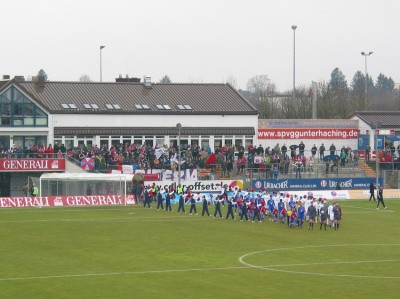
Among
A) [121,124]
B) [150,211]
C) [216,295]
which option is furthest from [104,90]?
[216,295]

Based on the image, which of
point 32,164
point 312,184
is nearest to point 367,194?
point 312,184

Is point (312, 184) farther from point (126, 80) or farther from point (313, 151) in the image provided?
point (126, 80)

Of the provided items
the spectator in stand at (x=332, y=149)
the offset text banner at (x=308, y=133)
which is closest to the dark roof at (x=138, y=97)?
the offset text banner at (x=308, y=133)

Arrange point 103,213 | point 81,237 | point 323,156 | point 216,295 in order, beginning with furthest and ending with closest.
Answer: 1. point 323,156
2. point 103,213
3. point 81,237
4. point 216,295

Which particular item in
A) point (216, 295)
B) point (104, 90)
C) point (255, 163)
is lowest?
point (216, 295)

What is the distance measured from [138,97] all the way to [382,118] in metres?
23.3

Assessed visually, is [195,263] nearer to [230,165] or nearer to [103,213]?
[103,213]

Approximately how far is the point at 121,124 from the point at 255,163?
13.7 metres

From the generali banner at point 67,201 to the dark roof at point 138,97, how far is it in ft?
47.6

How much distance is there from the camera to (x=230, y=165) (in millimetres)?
74188

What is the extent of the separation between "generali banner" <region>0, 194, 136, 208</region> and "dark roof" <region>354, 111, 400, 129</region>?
2984 centimetres

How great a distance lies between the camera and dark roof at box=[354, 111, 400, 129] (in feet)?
293

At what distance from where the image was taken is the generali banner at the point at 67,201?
218 ft

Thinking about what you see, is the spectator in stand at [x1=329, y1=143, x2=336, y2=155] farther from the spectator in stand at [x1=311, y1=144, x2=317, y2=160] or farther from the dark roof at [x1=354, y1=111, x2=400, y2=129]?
the dark roof at [x1=354, y1=111, x2=400, y2=129]
